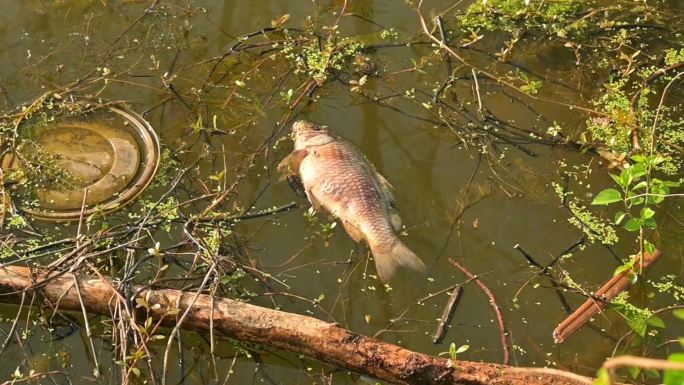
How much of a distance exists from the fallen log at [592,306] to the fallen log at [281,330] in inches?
19.5

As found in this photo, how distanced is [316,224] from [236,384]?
0.91 m

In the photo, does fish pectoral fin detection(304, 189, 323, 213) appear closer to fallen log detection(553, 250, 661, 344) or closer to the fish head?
the fish head

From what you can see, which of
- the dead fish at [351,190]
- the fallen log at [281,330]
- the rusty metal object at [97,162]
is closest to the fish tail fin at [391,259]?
the dead fish at [351,190]

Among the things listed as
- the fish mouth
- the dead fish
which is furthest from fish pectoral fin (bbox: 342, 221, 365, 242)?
the fish mouth

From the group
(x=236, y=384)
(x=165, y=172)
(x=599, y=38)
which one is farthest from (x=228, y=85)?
(x=599, y=38)

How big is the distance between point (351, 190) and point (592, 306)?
1.24 metres

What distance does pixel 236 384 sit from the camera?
10.3 feet

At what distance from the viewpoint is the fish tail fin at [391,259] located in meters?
3.41

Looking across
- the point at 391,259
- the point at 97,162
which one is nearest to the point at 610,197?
the point at 391,259

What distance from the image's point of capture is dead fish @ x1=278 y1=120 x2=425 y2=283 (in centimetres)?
344

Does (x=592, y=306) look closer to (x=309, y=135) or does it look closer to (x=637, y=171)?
(x=637, y=171)

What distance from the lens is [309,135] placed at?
3.89 metres

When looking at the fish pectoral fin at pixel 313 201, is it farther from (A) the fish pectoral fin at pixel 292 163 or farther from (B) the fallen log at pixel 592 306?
(B) the fallen log at pixel 592 306

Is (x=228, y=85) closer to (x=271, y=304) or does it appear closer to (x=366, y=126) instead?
(x=366, y=126)
